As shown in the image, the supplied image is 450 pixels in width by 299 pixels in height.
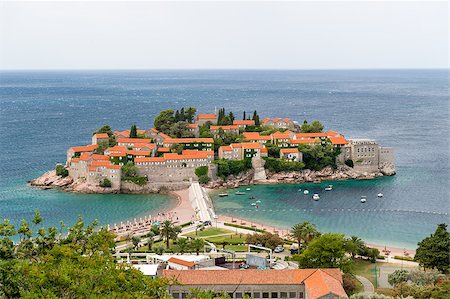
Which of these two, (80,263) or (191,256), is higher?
(80,263)

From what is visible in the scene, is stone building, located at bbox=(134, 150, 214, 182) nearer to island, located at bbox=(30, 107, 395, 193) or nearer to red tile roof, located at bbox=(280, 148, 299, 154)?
island, located at bbox=(30, 107, 395, 193)

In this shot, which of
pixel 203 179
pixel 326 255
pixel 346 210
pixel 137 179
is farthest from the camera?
pixel 203 179

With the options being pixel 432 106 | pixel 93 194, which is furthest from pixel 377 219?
pixel 432 106

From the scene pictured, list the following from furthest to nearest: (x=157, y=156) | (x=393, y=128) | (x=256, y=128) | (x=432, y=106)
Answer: (x=432, y=106) < (x=393, y=128) < (x=256, y=128) < (x=157, y=156)

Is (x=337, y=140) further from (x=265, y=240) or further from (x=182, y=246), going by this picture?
(x=182, y=246)

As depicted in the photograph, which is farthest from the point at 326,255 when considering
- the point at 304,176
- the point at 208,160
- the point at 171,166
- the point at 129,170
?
the point at 129,170

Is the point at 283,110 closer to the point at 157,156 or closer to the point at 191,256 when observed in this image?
the point at 157,156

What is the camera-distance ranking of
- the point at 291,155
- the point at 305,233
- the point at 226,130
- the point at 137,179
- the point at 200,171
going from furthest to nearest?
1. the point at 226,130
2. the point at 291,155
3. the point at 200,171
4. the point at 137,179
5. the point at 305,233
